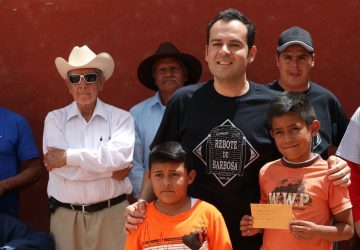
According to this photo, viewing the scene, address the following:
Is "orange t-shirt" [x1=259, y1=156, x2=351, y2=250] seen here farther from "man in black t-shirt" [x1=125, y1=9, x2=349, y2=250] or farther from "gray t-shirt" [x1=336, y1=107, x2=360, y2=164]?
"gray t-shirt" [x1=336, y1=107, x2=360, y2=164]

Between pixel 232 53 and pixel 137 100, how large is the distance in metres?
2.19

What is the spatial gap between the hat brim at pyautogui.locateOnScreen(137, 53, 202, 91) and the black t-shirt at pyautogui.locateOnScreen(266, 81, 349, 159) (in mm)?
1126

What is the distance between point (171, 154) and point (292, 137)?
25.3 inches

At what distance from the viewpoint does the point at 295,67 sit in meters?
4.54

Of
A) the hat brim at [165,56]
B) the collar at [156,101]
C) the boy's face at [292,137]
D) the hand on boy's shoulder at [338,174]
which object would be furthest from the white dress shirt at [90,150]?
the hand on boy's shoulder at [338,174]

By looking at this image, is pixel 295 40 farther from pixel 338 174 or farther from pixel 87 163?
pixel 87 163

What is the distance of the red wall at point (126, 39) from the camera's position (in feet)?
18.0

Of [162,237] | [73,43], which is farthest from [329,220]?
[73,43]

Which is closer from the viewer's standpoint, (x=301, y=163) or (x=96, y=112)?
(x=301, y=163)

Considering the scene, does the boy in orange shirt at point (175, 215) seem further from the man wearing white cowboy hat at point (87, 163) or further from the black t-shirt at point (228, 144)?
the man wearing white cowboy hat at point (87, 163)

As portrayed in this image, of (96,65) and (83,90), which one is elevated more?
(96,65)

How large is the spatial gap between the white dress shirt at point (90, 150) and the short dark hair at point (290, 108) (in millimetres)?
1371

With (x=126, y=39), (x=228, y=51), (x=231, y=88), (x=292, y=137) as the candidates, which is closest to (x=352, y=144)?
(x=292, y=137)

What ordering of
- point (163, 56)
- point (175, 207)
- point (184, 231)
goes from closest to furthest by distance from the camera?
point (184, 231) → point (175, 207) → point (163, 56)
